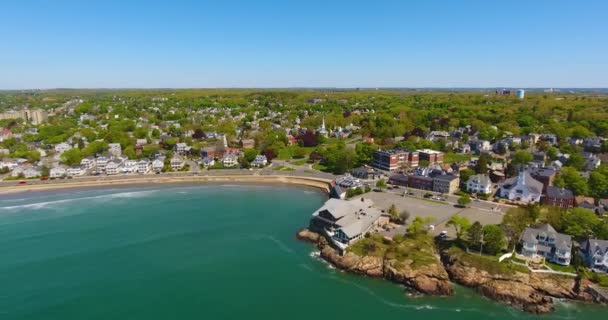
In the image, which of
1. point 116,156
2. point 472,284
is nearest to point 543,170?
point 472,284

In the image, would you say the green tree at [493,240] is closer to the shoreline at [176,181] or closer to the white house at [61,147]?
the shoreline at [176,181]

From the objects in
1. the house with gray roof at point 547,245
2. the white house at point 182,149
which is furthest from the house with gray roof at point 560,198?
the white house at point 182,149

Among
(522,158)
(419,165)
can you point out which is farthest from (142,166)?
(522,158)

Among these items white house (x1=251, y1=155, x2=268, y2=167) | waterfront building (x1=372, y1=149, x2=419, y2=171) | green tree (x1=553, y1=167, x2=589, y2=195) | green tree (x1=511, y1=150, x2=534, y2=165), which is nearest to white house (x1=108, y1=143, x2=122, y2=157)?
white house (x1=251, y1=155, x2=268, y2=167)

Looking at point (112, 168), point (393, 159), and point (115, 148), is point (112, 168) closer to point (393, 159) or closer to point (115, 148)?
point (115, 148)

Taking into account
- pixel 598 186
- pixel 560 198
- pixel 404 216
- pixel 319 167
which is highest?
pixel 598 186

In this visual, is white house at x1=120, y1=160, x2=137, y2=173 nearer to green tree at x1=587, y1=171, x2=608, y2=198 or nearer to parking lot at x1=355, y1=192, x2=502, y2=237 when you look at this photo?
parking lot at x1=355, y1=192, x2=502, y2=237

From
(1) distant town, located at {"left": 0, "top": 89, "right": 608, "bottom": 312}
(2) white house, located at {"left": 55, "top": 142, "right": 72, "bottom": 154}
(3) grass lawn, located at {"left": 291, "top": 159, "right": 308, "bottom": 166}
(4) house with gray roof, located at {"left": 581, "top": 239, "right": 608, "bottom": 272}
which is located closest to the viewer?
(4) house with gray roof, located at {"left": 581, "top": 239, "right": 608, "bottom": 272}
